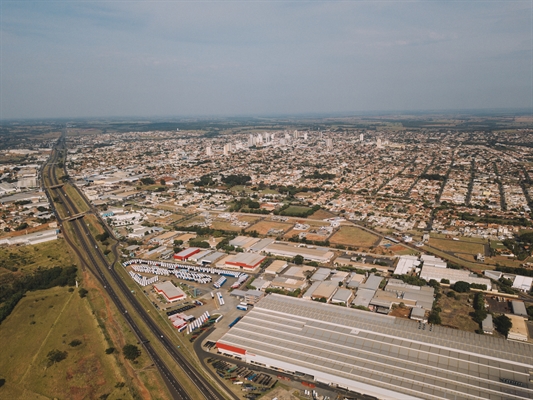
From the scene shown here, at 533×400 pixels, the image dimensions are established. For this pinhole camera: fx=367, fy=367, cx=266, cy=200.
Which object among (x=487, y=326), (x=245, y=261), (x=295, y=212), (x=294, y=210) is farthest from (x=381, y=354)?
(x=294, y=210)

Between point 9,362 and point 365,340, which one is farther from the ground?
point 365,340

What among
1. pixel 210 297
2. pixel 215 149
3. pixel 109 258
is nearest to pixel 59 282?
pixel 109 258

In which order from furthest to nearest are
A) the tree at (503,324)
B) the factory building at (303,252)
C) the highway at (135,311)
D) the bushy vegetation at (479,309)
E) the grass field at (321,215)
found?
the grass field at (321,215)
the factory building at (303,252)
the bushy vegetation at (479,309)
the tree at (503,324)
the highway at (135,311)

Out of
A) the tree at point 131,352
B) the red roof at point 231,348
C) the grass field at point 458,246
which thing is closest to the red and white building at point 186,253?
the tree at point 131,352

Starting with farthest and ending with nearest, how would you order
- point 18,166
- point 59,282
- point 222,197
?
point 18,166, point 222,197, point 59,282

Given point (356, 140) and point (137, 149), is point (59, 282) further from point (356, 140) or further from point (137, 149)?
point (356, 140)

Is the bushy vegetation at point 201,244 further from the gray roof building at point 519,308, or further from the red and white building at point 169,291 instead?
the gray roof building at point 519,308
